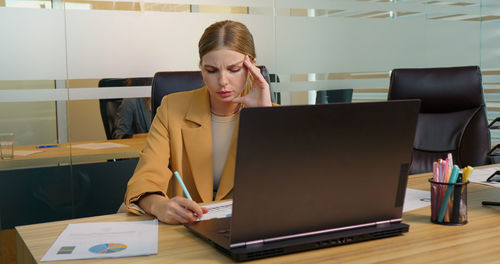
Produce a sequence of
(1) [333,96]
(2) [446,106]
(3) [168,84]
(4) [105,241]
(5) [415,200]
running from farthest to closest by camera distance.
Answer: (1) [333,96] < (2) [446,106] < (3) [168,84] < (5) [415,200] < (4) [105,241]

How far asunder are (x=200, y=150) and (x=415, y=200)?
71cm

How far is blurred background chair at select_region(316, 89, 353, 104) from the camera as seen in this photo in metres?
4.09

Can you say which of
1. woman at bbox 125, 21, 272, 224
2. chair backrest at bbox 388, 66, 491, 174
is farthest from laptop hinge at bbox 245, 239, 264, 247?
chair backrest at bbox 388, 66, 491, 174

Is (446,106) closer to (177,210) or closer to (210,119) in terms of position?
(210,119)

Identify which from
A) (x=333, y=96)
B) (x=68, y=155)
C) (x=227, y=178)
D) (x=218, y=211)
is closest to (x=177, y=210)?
(x=218, y=211)

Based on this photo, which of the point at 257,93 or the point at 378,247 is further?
the point at 257,93

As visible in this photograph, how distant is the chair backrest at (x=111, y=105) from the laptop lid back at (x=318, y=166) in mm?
2398

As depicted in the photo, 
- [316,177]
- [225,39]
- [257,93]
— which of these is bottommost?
[316,177]

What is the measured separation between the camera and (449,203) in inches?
52.8

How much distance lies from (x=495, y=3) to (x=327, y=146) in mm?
4356

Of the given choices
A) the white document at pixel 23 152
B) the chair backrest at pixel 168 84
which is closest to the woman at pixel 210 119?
the chair backrest at pixel 168 84

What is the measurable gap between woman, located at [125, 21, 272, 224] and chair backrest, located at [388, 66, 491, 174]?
4.43 feet

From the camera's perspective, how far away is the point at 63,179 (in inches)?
129

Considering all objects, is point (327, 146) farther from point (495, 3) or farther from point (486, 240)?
point (495, 3)
